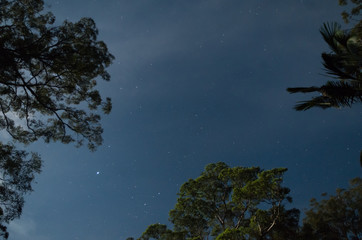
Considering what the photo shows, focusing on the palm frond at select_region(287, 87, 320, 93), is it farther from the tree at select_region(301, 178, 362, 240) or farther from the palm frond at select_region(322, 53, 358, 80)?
the tree at select_region(301, 178, 362, 240)

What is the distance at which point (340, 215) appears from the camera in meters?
25.8

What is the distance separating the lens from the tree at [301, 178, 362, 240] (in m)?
24.8

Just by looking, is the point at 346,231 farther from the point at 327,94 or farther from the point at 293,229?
the point at 327,94

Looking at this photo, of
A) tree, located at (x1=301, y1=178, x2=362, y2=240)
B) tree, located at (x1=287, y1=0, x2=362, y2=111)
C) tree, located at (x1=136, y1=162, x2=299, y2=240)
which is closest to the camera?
tree, located at (x1=287, y1=0, x2=362, y2=111)

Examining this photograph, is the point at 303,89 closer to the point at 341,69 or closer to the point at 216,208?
the point at 341,69

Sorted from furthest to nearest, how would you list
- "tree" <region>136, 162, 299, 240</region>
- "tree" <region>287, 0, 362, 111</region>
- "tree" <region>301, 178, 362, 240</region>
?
"tree" <region>301, 178, 362, 240</region>
"tree" <region>136, 162, 299, 240</region>
"tree" <region>287, 0, 362, 111</region>

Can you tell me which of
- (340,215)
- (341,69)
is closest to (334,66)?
(341,69)

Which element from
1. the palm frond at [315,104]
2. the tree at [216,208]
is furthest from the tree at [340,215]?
the palm frond at [315,104]

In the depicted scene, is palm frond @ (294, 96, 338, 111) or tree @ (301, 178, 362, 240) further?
tree @ (301, 178, 362, 240)

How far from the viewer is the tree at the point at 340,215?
24.8m

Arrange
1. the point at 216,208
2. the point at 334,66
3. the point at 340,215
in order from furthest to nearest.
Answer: the point at 340,215, the point at 216,208, the point at 334,66

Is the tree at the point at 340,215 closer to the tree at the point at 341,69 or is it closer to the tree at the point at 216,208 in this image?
the tree at the point at 216,208

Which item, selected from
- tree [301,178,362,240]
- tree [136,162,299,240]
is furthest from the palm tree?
tree [301,178,362,240]

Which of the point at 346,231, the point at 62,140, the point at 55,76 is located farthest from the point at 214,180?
the point at 346,231
